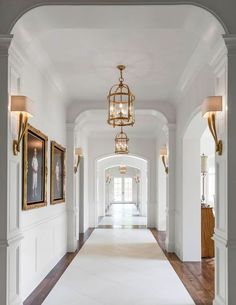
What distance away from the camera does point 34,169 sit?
21.5 feet

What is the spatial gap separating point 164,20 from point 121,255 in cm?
653

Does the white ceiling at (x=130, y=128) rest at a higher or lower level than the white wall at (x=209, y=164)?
higher

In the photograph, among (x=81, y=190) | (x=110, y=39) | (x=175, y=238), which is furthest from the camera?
(x=81, y=190)

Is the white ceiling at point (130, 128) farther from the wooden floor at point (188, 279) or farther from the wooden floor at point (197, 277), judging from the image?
the wooden floor at point (197, 277)

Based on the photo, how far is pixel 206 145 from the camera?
1681 centimetres

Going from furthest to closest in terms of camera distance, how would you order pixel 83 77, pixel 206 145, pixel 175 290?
pixel 206 145, pixel 83 77, pixel 175 290

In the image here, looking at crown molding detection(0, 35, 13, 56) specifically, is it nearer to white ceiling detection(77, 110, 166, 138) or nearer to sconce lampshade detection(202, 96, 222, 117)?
sconce lampshade detection(202, 96, 222, 117)

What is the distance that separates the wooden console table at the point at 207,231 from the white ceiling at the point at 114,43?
110 inches

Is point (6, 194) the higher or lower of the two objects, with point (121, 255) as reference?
higher

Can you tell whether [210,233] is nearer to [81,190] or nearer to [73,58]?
[73,58]

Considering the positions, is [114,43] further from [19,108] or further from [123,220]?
[123,220]

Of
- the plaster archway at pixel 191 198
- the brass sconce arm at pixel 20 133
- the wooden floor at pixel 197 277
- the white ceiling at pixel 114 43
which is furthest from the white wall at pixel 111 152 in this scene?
the brass sconce arm at pixel 20 133

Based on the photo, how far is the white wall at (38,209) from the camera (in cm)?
459

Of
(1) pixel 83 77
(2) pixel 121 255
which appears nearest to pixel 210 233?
(2) pixel 121 255
